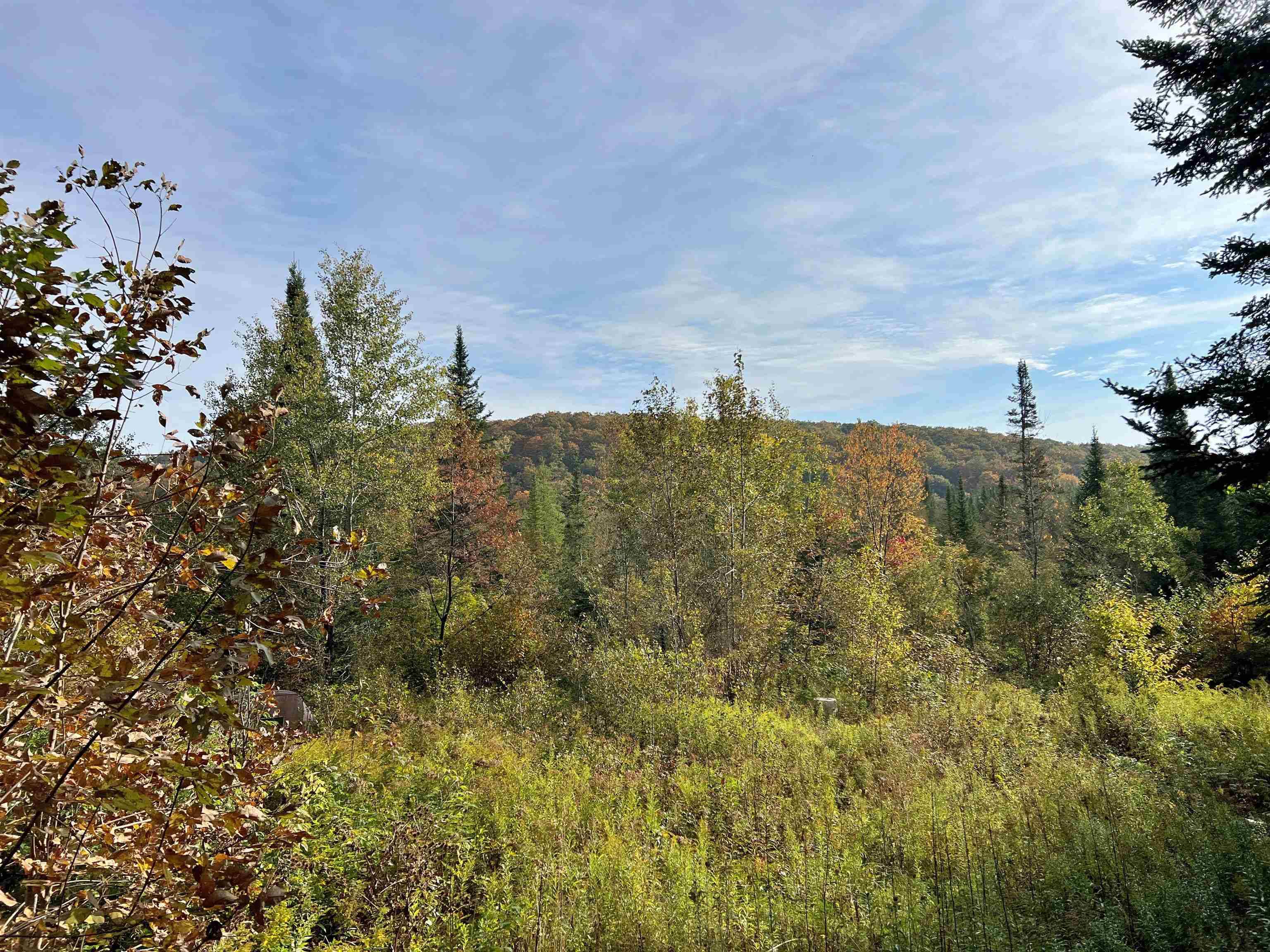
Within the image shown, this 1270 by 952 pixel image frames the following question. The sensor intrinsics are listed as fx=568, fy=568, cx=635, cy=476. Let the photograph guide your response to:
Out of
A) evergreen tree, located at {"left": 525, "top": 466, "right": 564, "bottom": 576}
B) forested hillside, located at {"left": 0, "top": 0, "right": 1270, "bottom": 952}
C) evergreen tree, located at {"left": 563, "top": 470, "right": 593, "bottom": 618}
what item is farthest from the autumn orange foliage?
evergreen tree, located at {"left": 525, "top": 466, "right": 564, "bottom": 576}

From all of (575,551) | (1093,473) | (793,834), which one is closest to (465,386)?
(575,551)

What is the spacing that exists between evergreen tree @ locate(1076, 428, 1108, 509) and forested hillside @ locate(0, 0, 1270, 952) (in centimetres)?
1478

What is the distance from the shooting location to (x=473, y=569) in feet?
56.4

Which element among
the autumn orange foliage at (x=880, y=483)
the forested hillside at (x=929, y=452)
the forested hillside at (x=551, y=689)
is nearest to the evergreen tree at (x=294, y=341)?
the forested hillside at (x=551, y=689)

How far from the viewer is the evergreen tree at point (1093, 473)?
3559 cm

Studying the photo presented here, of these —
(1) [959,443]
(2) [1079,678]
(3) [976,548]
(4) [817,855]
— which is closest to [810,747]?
(4) [817,855]

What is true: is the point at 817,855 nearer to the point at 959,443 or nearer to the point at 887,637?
the point at 887,637

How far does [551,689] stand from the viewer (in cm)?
1232

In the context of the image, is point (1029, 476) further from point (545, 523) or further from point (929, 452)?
point (545, 523)

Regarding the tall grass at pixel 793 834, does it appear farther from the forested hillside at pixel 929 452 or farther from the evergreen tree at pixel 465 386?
the forested hillside at pixel 929 452

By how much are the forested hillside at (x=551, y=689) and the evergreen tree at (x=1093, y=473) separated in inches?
582

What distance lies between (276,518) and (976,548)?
44.7m

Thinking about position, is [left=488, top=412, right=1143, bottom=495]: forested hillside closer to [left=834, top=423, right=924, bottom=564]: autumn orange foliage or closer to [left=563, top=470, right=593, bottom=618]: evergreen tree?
[left=563, top=470, right=593, bottom=618]: evergreen tree

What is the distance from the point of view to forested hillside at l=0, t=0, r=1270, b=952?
1587 mm
